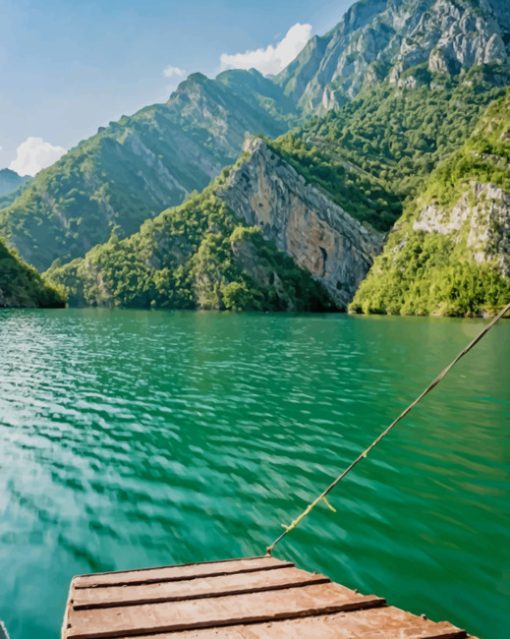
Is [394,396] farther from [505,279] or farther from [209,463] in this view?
[505,279]

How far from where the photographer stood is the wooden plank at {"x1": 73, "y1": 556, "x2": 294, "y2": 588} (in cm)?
632

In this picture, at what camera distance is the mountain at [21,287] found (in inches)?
5143

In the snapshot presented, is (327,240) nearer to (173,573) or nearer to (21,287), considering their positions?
(21,287)

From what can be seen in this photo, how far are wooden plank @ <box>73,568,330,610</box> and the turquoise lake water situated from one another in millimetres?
2064

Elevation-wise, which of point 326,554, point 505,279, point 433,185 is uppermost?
point 433,185

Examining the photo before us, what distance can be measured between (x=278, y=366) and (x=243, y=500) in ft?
71.7

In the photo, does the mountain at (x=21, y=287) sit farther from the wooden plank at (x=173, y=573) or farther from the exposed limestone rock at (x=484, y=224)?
the wooden plank at (x=173, y=573)

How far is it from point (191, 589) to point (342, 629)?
2.15 m

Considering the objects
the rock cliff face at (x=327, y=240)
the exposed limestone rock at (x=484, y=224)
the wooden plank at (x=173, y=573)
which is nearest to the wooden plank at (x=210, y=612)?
the wooden plank at (x=173, y=573)

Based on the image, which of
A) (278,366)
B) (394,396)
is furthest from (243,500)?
(278,366)

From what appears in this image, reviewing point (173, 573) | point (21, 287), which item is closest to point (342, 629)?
point (173, 573)

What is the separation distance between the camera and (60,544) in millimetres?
9672

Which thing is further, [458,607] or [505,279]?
[505,279]

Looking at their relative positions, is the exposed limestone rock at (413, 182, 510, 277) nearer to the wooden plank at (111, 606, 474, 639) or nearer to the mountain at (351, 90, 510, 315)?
the mountain at (351, 90, 510, 315)
